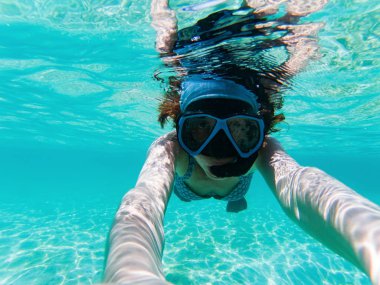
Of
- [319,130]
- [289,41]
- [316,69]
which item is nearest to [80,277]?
[289,41]

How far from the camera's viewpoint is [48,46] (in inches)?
414

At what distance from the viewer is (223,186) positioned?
16.3 feet

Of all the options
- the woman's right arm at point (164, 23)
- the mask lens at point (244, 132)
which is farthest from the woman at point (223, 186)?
the woman's right arm at point (164, 23)

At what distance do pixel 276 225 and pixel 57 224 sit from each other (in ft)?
44.5

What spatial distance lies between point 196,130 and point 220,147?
0.43 metres

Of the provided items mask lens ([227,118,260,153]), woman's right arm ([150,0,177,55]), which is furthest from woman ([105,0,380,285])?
woman's right arm ([150,0,177,55])

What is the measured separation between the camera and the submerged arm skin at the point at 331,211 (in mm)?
1723

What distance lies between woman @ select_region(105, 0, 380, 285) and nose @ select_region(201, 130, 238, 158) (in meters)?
0.01

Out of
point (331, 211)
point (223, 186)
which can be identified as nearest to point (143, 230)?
point (331, 211)

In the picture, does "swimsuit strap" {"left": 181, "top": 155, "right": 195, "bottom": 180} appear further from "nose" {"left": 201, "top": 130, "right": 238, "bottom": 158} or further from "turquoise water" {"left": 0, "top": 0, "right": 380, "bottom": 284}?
"turquoise water" {"left": 0, "top": 0, "right": 380, "bottom": 284}

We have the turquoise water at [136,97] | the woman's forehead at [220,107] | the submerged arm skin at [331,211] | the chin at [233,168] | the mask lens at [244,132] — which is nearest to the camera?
the submerged arm skin at [331,211]

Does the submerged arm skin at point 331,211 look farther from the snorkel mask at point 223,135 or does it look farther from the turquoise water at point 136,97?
the turquoise water at point 136,97

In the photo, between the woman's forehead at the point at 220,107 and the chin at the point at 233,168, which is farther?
the woman's forehead at the point at 220,107

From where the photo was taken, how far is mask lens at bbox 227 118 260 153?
3.64 meters
